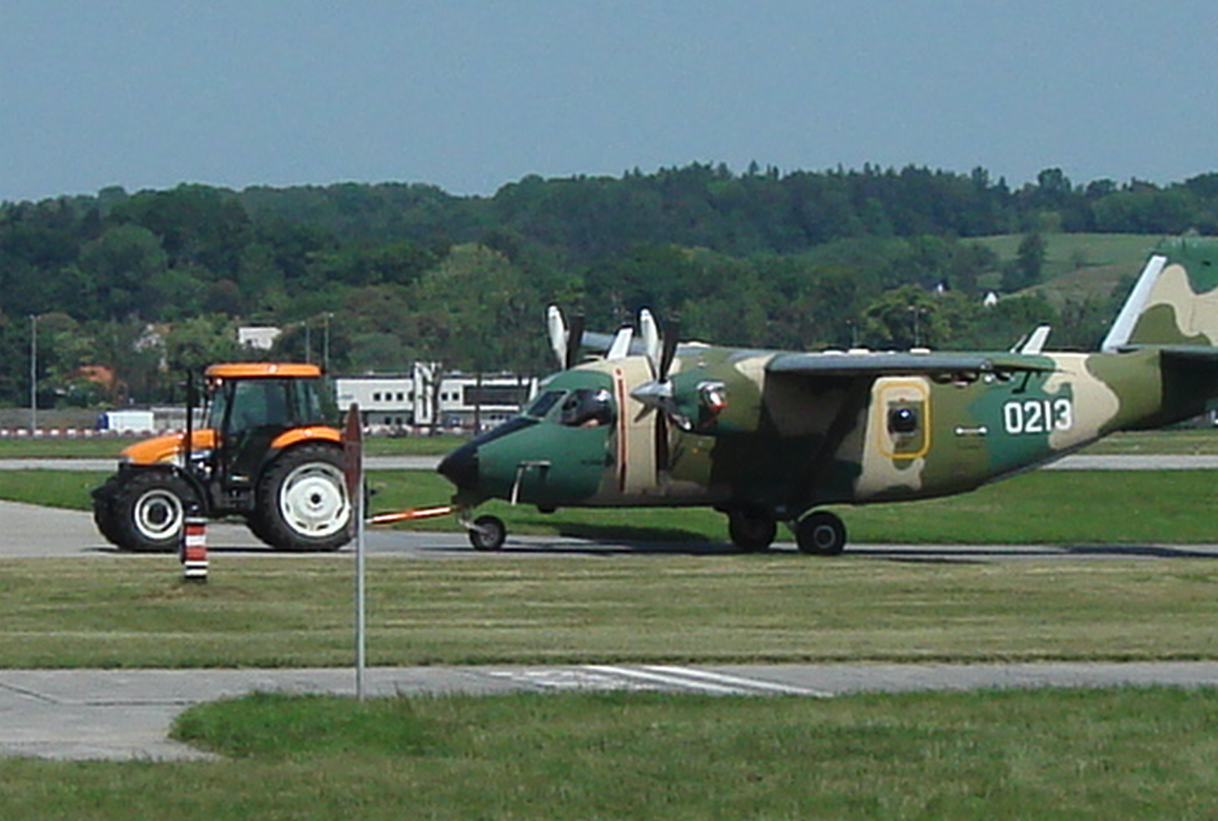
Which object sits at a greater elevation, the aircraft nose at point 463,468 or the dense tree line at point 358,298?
the dense tree line at point 358,298

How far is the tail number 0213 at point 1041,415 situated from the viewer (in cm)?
3578

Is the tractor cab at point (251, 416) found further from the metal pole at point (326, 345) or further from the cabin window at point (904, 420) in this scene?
the metal pole at point (326, 345)

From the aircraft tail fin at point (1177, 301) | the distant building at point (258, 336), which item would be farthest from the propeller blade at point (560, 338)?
the distant building at point (258, 336)

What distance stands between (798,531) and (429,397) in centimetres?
7807

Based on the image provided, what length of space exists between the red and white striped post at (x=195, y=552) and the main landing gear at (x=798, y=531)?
11.5 m

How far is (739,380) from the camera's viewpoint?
3462 cm

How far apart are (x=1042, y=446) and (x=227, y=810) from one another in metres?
25.4

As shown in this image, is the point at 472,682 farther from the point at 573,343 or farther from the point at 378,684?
the point at 573,343

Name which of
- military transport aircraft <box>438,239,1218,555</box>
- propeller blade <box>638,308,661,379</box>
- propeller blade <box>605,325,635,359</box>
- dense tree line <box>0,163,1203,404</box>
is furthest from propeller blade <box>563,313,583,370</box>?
dense tree line <box>0,163,1203,404</box>

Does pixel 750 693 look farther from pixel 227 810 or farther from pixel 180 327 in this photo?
pixel 180 327

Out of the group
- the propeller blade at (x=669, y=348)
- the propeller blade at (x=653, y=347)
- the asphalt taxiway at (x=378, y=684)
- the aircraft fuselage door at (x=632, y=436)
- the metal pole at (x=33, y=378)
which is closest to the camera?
the asphalt taxiway at (x=378, y=684)

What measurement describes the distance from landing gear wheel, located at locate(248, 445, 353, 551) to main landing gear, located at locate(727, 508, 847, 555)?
6455 mm

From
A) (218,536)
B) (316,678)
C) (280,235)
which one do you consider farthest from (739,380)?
(280,235)

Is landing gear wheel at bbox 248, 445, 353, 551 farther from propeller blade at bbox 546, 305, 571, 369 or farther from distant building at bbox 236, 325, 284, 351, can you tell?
distant building at bbox 236, 325, 284, 351
